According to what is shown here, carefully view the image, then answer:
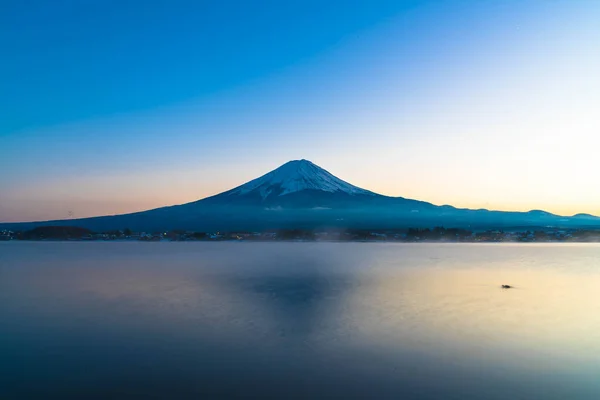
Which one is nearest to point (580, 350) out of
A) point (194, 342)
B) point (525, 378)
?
point (525, 378)

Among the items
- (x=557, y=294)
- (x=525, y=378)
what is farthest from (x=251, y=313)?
(x=557, y=294)

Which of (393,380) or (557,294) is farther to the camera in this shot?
(557,294)

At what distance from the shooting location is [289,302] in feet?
61.1

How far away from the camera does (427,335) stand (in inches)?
494

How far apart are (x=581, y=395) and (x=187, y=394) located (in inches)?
246

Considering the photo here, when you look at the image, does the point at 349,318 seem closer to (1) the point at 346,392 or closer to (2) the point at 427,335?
(2) the point at 427,335

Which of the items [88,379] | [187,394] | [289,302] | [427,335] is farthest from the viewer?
[289,302]

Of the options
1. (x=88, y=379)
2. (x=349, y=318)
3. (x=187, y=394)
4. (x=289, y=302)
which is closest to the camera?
(x=187, y=394)

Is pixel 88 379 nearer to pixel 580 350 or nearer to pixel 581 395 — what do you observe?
pixel 581 395

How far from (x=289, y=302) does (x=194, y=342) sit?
7.50 metres

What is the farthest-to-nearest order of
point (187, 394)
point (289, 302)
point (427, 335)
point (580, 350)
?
1. point (289, 302)
2. point (427, 335)
3. point (580, 350)
4. point (187, 394)

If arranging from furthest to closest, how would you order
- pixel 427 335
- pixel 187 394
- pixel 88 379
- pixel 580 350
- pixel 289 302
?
pixel 289 302
pixel 427 335
pixel 580 350
pixel 88 379
pixel 187 394

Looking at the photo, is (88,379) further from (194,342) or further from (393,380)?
(393,380)

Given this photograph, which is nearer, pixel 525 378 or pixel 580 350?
pixel 525 378
